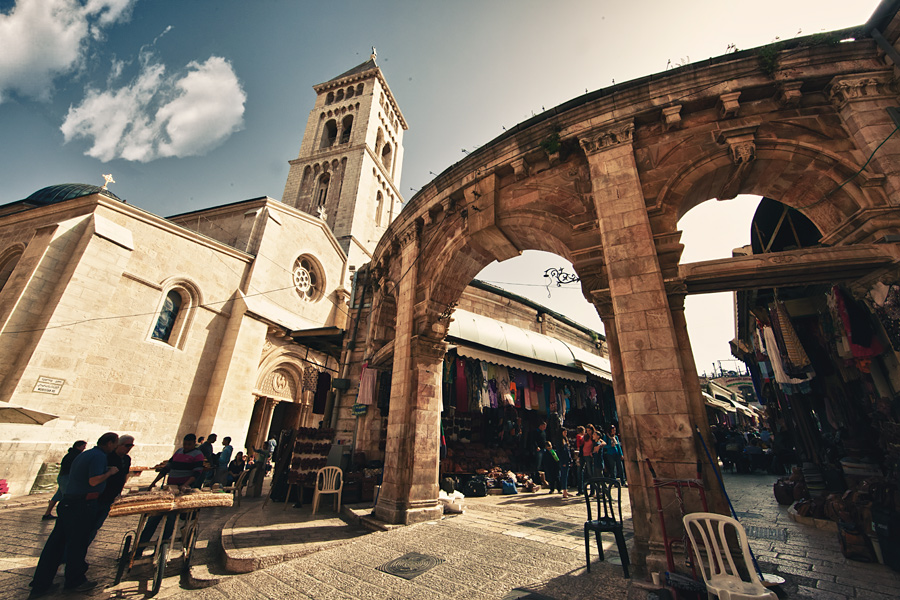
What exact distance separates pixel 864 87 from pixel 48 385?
20203 mm

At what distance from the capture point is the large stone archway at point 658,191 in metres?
4.41

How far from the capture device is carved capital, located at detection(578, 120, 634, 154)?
19.2 ft

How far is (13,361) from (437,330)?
13218 millimetres

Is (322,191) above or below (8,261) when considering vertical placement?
above

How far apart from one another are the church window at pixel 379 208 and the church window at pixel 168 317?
21.1m

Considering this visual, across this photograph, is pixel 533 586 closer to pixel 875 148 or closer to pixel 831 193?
pixel 831 193

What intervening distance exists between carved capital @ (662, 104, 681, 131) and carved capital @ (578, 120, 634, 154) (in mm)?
534

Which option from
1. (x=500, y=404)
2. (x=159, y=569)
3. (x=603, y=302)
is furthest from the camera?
(x=500, y=404)

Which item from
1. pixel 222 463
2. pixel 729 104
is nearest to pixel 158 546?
pixel 222 463

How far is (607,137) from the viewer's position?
19.7 ft

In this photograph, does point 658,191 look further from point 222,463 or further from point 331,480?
point 222,463

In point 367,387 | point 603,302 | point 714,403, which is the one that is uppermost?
point 714,403

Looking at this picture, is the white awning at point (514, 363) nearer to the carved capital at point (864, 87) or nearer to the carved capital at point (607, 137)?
the carved capital at point (607, 137)

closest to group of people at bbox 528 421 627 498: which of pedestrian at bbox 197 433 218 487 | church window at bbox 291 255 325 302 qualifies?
pedestrian at bbox 197 433 218 487
